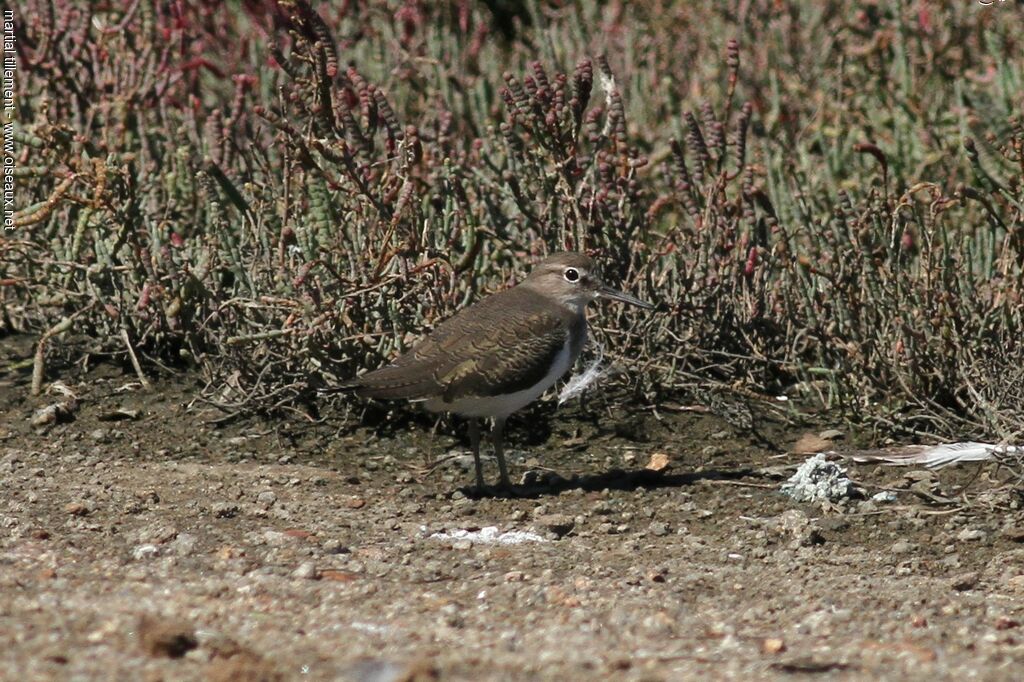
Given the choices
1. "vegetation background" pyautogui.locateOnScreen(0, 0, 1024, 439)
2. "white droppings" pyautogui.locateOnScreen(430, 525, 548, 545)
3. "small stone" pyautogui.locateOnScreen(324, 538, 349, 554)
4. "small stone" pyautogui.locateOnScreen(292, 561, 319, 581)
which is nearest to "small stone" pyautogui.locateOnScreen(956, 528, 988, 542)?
"vegetation background" pyautogui.locateOnScreen(0, 0, 1024, 439)

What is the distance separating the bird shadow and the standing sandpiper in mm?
64

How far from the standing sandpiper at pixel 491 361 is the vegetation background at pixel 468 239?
412 mm

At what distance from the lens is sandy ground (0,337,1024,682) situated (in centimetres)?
398

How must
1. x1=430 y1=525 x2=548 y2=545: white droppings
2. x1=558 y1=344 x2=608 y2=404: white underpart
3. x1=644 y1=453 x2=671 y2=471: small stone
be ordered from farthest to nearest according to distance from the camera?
x1=558 y1=344 x2=608 y2=404: white underpart < x1=644 y1=453 x2=671 y2=471: small stone < x1=430 y1=525 x2=548 y2=545: white droppings

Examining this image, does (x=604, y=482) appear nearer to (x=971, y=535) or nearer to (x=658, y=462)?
(x=658, y=462)

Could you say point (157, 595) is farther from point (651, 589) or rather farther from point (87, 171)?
point (87, 171)

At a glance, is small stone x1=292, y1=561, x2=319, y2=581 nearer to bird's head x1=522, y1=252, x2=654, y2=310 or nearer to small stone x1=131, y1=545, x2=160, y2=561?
small stone x1=131, y1=545, x2=160, y2=561

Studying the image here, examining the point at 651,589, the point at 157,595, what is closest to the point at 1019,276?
the point at 651,589

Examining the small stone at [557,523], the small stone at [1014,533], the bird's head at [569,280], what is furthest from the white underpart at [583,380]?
the small stone at [1014,533]

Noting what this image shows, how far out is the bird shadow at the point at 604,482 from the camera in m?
6.24

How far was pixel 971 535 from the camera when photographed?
18.0 ft

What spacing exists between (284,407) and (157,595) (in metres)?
2.43

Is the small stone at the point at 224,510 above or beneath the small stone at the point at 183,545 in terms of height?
beneath

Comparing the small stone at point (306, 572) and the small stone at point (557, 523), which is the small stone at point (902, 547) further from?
Result: the small stone at point (306, 572)
